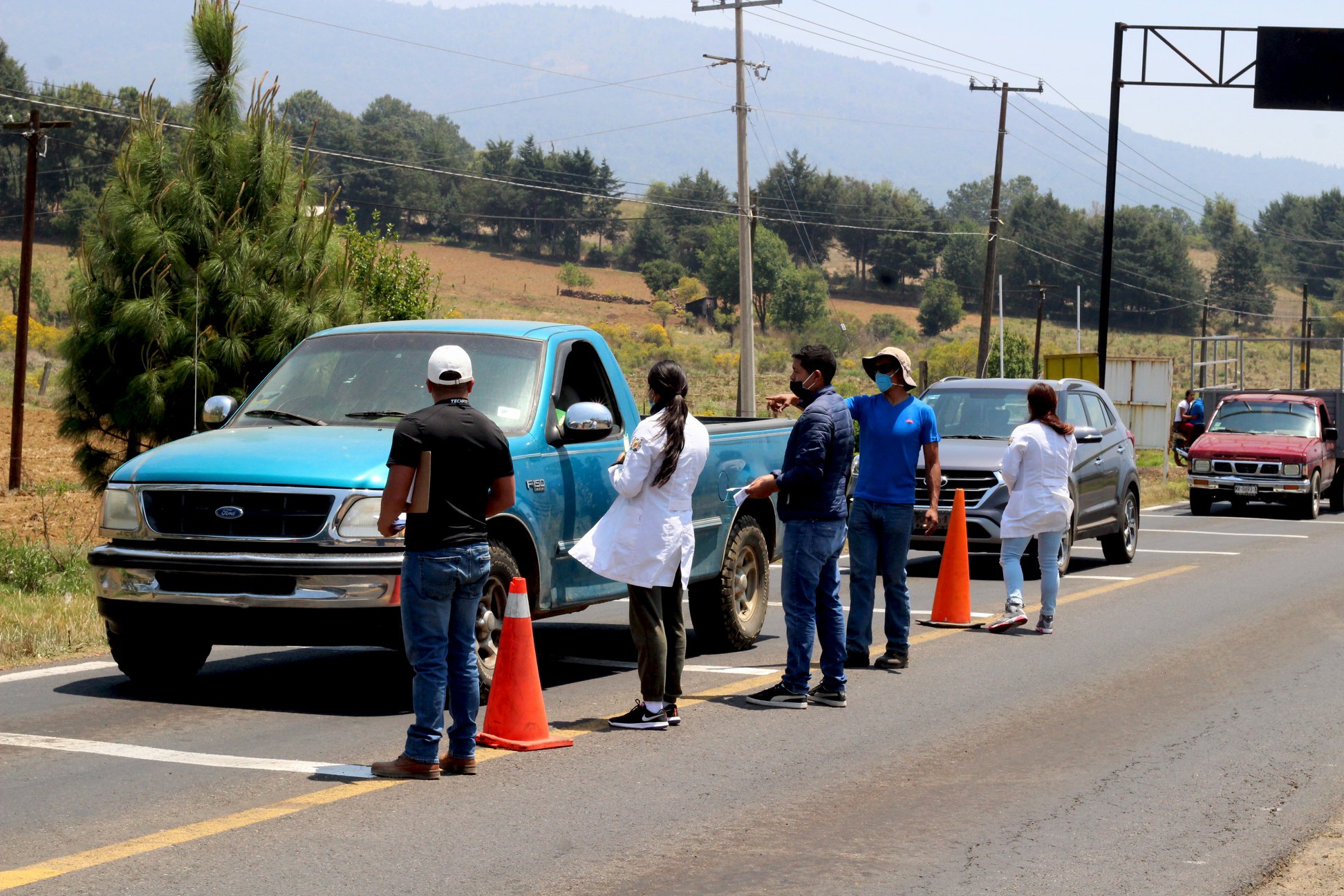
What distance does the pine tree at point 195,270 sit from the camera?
691 inches

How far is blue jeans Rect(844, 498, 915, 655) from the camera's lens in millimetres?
10164

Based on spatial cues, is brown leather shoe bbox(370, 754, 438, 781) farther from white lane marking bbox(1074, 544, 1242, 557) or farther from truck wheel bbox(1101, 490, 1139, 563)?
white lane marking bbox(1074, 544, 1242, 557)

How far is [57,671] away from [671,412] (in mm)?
4370

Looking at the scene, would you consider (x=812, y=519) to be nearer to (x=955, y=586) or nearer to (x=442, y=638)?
(x=442, y=638)

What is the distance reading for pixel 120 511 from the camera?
8.45 metres

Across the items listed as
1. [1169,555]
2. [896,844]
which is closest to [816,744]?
[896,844]

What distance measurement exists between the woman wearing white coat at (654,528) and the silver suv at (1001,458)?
7.53m

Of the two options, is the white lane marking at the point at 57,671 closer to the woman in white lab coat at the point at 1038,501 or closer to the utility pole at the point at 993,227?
the woman in white lab coat at the point at 1038,501

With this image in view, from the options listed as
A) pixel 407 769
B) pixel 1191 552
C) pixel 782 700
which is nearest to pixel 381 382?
pixel 782 700

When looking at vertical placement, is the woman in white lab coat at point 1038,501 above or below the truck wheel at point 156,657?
above

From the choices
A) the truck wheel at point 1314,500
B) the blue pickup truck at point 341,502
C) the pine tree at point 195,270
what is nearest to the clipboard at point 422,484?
the blue pickup truck at point 341,502

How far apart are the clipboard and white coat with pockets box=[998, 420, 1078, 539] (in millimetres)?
6332

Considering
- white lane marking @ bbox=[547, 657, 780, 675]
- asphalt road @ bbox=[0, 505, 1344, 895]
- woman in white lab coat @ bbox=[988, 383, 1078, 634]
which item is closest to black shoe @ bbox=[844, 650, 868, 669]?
asphalt road @ bbox=[0, 505, 1344, 895]

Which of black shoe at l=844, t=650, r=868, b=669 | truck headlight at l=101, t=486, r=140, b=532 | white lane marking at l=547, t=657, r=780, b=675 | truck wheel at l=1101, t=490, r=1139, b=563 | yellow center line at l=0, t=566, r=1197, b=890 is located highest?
truck headlight at l=101, t=486, r=140, b=532
